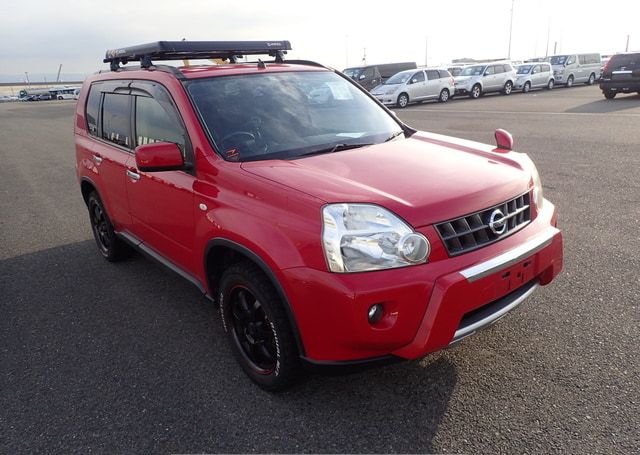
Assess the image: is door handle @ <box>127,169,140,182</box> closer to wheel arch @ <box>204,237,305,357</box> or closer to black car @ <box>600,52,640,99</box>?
wheel arch @ <box>204,237,305,357</box>

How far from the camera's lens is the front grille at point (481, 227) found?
2502 millimetres

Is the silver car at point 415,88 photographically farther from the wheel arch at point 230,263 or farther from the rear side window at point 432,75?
the wheel arch at point 230,263

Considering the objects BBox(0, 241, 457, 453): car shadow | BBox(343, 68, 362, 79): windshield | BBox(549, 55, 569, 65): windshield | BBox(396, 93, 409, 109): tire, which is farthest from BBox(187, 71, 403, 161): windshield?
BBox(549, 55, 569, 65): windshield

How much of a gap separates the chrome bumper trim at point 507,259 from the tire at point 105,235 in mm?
3598

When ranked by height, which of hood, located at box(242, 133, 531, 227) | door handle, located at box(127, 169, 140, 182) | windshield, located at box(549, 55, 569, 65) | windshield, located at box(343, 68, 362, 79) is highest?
windshield, located at box(549, 55, 569, 65)

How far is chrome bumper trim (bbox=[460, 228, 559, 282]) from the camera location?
2.44m

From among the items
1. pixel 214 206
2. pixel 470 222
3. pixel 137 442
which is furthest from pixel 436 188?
pixel 137 442

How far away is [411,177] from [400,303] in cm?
78

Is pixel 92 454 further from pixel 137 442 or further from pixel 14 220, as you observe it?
pixel 14 220

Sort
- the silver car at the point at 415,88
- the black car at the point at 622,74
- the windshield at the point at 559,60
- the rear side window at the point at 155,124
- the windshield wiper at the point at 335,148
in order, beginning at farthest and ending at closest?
the windshield at the point at 559,60 < the silver car at the point at 415,88 < the black car at the point at 622,74 < the rear side window at the point at 155,124 < the windshield wiper at the point at 335,148

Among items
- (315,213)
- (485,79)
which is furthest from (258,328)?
(485,79)

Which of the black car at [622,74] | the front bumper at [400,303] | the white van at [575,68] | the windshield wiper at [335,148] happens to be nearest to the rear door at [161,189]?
the windshield wiper at [335,148]

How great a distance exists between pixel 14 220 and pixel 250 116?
5098 mm

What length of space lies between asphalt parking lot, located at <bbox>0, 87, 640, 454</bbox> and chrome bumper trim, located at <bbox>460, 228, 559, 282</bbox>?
2.47ft
